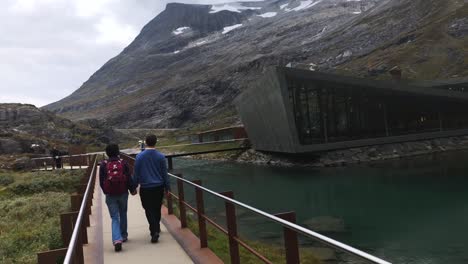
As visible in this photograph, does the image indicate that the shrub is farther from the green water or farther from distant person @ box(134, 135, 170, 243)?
distant person @ box(134, 135, 170, 243)

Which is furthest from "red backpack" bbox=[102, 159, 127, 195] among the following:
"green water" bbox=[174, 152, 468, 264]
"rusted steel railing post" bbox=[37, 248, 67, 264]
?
"green water" bbox=[174, 152, 468, 264]

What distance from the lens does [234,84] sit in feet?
486

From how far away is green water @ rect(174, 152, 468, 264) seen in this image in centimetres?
1648

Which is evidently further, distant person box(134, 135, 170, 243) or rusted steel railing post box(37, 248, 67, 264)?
distant person box(134, 135, 170, 243)

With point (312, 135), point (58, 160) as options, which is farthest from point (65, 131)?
point (312, 135)

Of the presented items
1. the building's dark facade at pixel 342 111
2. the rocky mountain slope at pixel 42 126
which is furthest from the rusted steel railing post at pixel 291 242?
the rocky mountain slope at pixel 42 126

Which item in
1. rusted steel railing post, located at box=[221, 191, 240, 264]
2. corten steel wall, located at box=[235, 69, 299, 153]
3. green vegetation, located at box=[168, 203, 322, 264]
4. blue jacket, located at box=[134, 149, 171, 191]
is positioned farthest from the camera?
corten steel wall, located at box=[235, 69, 299, 153]

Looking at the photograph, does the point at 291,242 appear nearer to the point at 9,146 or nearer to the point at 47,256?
the point at 47,256

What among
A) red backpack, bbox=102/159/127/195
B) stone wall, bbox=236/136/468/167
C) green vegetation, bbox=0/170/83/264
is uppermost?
red backpack, bbox=102/159/127/195

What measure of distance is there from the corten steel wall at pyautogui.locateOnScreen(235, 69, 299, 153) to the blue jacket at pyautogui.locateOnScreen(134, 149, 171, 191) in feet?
114

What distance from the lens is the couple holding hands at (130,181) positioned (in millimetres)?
9070

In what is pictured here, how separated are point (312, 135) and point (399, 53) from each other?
68.6m

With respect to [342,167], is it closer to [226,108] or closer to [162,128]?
[226,108]

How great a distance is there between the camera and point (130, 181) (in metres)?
9.27
